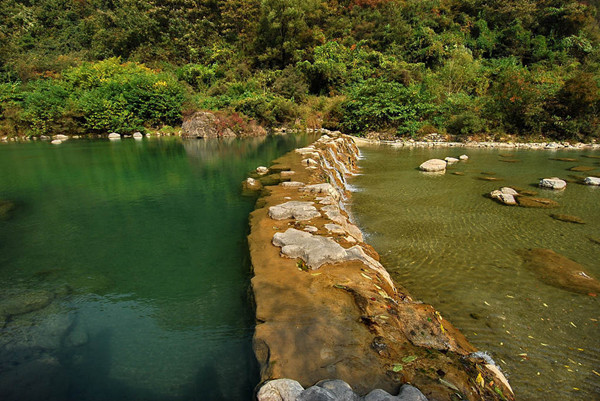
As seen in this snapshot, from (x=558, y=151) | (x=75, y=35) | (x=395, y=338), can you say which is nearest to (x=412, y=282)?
(x=395, y=338)

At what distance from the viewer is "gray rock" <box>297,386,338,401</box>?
1.98 meters

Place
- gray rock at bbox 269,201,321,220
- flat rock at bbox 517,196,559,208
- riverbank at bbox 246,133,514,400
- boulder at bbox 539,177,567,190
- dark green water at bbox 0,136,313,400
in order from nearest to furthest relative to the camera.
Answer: riverbank at bbox 246,133,514,400, dark green water at bbox 0,136,313,400, gray rock at bbox 269,201,321,220, flat rock at bbox 517,196,559,208, boulder at bbox 539,177,567,190

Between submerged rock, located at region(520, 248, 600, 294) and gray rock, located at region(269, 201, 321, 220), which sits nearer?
submerged rock, located at region(520, 248, 600, 294)

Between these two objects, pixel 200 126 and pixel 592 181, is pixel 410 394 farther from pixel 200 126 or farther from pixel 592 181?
pixel 200 126

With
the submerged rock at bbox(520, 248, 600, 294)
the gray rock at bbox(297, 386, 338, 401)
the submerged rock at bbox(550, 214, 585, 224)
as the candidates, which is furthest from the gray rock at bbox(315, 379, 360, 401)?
the submerged rock at bbox(550, 214, 585, 224)

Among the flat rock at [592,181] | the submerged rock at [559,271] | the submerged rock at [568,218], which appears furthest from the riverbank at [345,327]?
the flat rock at [592,181]

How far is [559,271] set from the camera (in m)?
4.95

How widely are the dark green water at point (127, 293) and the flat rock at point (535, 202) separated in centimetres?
746

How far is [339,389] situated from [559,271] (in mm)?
4851

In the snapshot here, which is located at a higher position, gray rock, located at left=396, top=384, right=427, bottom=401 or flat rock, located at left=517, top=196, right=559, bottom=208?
gray rock, located at left=396, top=384, right=427, bottom=401

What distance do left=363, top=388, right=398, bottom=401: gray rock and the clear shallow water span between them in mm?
1672

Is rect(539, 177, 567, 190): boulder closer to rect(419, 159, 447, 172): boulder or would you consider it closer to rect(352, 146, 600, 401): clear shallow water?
rect(352, 146, 600, 401): clear shallow water

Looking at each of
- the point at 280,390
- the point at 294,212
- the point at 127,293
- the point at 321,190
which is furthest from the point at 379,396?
the point at 321,190

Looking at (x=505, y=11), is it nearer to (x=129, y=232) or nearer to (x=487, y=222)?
(x=487, y=222)
